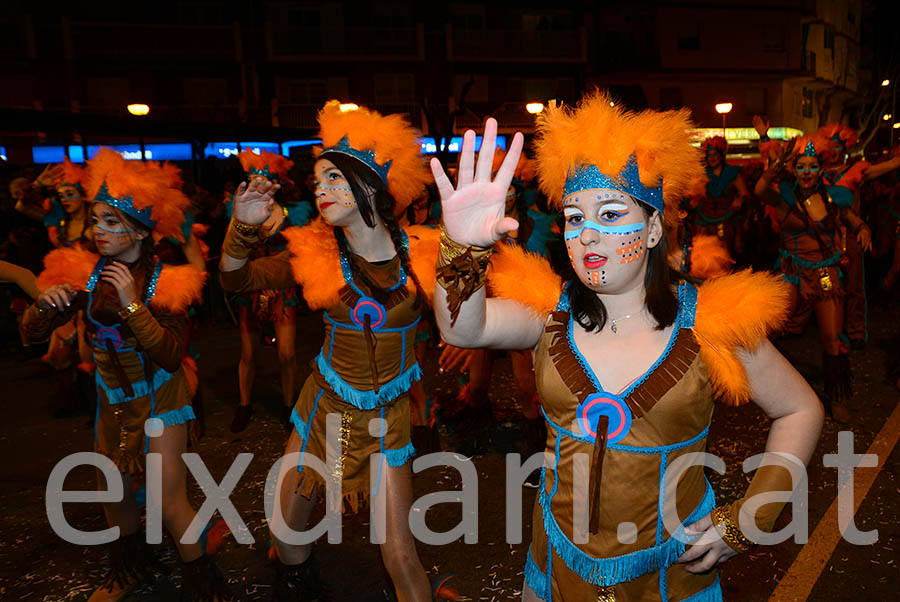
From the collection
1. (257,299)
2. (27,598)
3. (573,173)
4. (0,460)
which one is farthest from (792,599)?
(0,460)

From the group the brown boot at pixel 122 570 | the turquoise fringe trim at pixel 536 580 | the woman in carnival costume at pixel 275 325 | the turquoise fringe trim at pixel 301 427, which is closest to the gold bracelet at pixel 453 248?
the turquoise fringe trim at pixel 536 580

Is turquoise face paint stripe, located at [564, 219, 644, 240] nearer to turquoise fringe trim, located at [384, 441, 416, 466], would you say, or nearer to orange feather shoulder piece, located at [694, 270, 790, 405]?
orange feather shoulder piece, located at [694, 270, 790, 405]

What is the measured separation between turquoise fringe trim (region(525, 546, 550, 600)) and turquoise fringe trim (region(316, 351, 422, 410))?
3.73 ft

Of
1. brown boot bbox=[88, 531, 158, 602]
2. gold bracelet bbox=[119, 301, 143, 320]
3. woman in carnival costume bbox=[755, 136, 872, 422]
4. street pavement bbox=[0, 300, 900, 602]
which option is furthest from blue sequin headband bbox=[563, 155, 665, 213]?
woman in carnival costume bbox=[755, 136, 872, 422]

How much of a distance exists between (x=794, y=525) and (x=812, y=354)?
4.38 metres

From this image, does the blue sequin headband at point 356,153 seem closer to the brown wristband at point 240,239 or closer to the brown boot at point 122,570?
the brown wristband at point 240,239

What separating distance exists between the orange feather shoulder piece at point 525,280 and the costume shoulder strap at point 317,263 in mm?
1119

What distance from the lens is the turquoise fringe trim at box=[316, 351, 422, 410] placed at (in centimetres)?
310

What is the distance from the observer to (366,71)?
29094 millimetres

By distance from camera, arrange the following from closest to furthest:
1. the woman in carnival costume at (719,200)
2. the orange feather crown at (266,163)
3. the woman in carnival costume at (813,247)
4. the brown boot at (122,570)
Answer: the brown boot at (122,570) → the orange feather crown at (266,163) → the woman in carnival costume at (813,247) → the woman in carnival costume at (719,200)

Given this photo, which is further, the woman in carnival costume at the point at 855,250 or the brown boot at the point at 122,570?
the woman in carnival costume at the point at 855,250

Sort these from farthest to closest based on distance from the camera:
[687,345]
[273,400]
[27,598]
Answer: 1. [273,400]
2. [27,598]
3. [687,345]

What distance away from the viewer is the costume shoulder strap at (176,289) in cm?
346

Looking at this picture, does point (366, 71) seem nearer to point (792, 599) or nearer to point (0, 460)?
point (0, 460)
